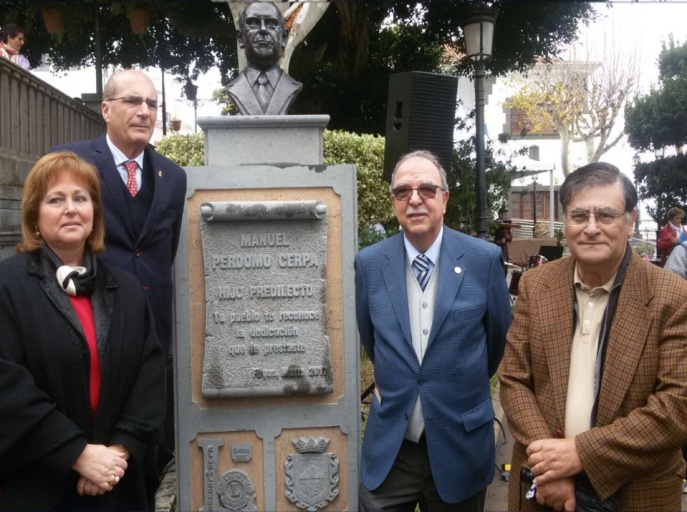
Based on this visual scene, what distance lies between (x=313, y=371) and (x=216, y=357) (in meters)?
0.52

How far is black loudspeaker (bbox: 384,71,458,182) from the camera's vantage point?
22.5 feet

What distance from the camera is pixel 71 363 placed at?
8.61 ft

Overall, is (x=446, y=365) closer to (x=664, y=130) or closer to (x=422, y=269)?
(x=422, y=269)

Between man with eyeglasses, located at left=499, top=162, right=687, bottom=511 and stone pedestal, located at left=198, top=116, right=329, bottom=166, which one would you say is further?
stone pedestal, located at left=198, top=116, right=329, bottom=166

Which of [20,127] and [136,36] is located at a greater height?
[136,36]

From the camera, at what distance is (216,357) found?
4.03 meters

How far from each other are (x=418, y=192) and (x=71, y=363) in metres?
1.45

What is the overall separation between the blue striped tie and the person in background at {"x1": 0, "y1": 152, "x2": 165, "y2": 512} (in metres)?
1.07

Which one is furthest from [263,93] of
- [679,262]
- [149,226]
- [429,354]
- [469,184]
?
[469,184]

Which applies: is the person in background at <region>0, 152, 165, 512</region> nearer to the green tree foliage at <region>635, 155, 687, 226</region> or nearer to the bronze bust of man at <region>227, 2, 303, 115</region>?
the bronze bust of man at <region>227, 2, 303, 115</region>

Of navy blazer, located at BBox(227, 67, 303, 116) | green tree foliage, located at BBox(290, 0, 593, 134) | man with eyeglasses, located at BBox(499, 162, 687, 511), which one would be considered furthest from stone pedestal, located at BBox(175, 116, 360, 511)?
green tree foliage, located at BBox(290, 0, 593, 134)

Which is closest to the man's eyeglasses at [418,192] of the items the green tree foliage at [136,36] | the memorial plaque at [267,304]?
the memorial plaque at [267,304]

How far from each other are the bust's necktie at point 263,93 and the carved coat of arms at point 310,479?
1.95m

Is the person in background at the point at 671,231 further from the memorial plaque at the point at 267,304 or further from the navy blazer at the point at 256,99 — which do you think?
the memorial plaque at the point at 267,304
